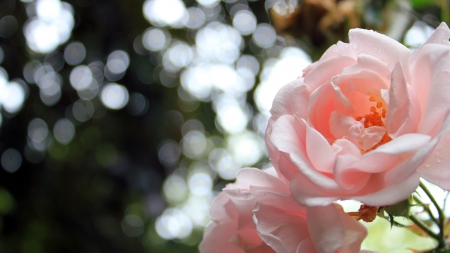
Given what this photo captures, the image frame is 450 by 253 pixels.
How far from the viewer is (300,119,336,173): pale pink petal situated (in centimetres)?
19

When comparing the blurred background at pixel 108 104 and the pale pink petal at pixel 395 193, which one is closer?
the pale pink petal at pixel 395 193

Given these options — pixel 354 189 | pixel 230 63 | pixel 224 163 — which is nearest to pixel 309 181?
pixel 354 189

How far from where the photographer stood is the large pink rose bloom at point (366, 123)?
17cm

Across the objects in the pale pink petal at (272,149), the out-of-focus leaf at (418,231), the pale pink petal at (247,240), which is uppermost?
the pale pink petal at (272,149)

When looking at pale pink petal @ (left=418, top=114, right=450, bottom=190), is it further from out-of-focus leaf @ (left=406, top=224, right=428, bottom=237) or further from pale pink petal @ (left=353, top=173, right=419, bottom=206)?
out-of-focus leaf @ (left=406, top=224, right=428, bottom=237)

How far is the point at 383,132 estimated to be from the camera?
209mm

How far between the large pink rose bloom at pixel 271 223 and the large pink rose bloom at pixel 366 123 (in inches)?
0.6

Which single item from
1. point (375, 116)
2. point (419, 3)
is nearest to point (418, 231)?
point (375, 116)

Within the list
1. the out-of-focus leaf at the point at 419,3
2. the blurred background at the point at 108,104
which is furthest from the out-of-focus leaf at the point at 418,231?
the blurred background at the point at 108,104

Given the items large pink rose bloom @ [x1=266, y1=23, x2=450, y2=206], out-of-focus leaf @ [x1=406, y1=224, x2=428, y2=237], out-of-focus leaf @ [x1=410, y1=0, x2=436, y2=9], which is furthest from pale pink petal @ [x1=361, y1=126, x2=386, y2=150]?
Result: out-of-focus leaf @ [x1=410, y1=0, x2=436, y2=9]

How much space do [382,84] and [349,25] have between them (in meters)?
0.46

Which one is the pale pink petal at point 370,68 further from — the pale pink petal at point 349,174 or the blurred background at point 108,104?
the blurred background at point 108,104

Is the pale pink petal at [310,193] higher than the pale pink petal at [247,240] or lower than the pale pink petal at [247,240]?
higher

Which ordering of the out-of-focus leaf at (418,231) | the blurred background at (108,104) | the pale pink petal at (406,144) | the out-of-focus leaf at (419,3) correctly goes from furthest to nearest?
the blurred background at (108,104) < the out-of-focus leaf at (419,3) < the out-of-focus leaf at (418,231) < the pale pink petal at (406,144)
